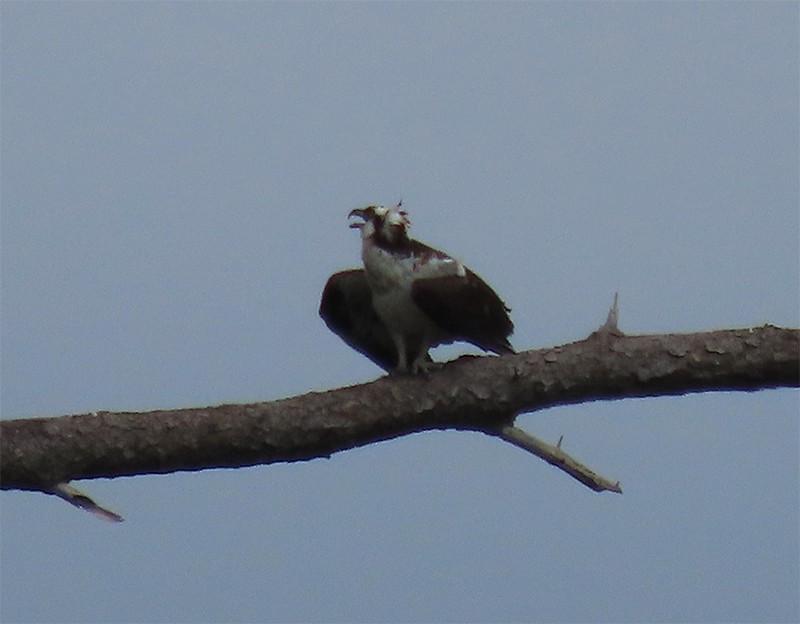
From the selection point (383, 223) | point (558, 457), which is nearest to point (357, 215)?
point (383, 223)

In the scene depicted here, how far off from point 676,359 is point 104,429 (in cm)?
212

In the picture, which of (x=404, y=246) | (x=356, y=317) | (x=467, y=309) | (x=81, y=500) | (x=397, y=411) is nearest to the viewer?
A: (x=81, y=500)

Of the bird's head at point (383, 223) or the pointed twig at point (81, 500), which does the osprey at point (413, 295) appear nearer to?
the bird's head at point (383, 223)

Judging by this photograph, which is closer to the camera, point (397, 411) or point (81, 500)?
point (81, 500)

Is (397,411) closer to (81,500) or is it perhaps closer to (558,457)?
(558,457)

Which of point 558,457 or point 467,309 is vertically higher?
point 467,309

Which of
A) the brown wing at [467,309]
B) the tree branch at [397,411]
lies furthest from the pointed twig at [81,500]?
the brown wing at [467,309]

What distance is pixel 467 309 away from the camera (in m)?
4.52

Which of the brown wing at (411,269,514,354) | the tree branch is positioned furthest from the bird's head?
the tree branch

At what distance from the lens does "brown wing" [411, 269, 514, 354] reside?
4508mm

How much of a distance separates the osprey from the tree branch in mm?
307

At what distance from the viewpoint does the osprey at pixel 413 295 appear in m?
4.52

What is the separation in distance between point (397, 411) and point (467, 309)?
55 cm

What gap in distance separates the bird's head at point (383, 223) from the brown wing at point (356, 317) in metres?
0.22
